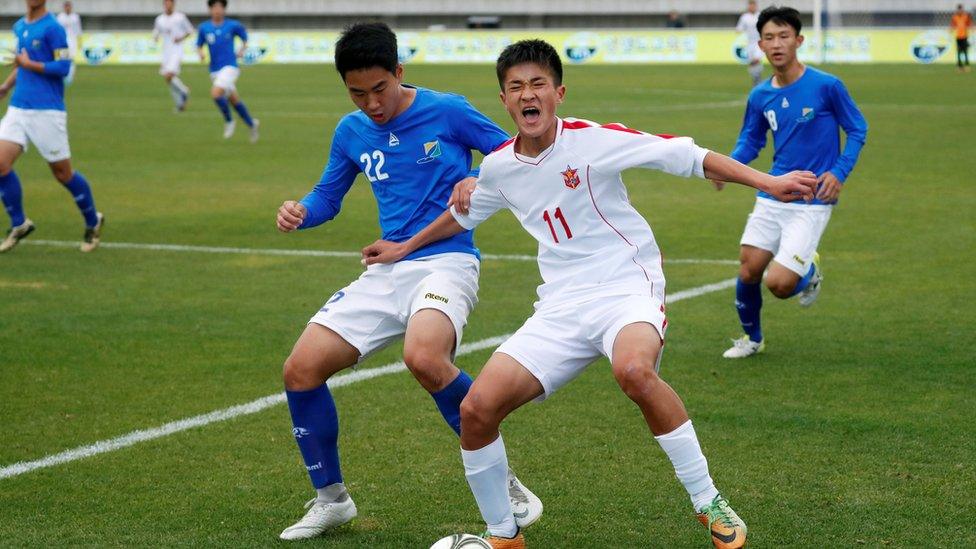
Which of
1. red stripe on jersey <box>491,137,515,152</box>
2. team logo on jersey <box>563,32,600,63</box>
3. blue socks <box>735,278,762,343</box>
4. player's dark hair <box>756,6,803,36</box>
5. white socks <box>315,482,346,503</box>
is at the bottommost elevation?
team logo on jersey <box>563,32,600,63</box>

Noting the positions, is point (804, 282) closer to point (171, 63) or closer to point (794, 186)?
point (794, 186)

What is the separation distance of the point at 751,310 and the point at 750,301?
0.06 metres

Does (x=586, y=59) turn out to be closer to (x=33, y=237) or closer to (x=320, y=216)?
(x=33, y=237)

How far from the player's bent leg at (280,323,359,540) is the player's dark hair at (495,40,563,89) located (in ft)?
4.16

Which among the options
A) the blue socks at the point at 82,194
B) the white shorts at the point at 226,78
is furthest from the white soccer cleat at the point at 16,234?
the white shorts at the point at 226,78

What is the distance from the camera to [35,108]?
40.3 feet

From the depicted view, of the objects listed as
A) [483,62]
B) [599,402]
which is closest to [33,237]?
[599,402]

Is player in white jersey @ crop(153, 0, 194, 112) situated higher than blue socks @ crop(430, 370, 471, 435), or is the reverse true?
blue socks @ crop(430, 370, 471, 435)

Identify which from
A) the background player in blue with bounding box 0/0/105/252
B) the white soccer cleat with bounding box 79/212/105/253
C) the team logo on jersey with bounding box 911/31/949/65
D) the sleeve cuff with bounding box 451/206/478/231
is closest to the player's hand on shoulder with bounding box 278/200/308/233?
the sleeve cuff with bounding box 451/206/478/231

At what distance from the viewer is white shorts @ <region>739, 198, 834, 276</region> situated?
8.36 m

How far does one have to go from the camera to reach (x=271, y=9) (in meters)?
62.7

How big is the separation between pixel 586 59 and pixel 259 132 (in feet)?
77.5

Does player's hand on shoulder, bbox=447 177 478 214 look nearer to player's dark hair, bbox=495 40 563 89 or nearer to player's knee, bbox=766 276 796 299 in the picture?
player's dark hair, bbox=495 40 563 89

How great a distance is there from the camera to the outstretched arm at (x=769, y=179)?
15.3 feet
